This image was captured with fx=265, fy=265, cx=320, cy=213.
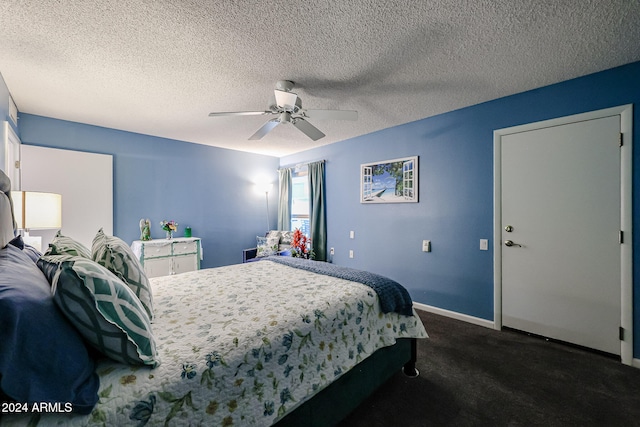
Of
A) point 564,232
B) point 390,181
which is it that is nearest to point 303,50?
point 390,181

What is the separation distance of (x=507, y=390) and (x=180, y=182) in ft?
15.6

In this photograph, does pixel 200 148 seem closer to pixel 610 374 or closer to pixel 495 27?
pixel 495 27

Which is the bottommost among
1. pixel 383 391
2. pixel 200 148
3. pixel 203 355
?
pixel 383 391

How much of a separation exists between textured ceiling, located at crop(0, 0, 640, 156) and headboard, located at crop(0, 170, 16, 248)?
103cm

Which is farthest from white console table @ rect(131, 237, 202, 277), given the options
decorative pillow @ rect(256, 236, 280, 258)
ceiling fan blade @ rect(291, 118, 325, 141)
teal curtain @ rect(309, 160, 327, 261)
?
ceiling fan blade @ rect(291, 118, 325, 141)

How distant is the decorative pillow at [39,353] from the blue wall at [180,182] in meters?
3.47

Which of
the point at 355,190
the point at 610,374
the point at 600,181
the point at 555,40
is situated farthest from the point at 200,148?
the point at 610,374

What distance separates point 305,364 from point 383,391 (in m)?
0.89

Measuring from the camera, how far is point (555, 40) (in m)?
1.88

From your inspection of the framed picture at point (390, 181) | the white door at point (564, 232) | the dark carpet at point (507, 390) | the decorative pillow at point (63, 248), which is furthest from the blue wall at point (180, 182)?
the white door at point (564, 232)

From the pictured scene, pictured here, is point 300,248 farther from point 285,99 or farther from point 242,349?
point 242,349

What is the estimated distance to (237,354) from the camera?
45.3 inches

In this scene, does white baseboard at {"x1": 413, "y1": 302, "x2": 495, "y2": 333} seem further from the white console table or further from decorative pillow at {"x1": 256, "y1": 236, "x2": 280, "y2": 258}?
the white console table

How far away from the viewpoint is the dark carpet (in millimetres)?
1653
